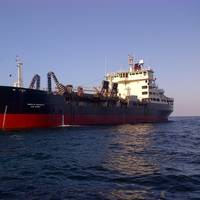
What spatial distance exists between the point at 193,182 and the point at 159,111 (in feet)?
172

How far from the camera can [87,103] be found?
153ft

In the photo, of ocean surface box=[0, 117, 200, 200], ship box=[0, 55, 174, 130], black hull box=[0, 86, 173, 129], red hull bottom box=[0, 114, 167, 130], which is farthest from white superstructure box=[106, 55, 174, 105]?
ocean surface box=[0, 117, 200, 200]

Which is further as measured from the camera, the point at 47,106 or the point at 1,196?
the point at 47,106

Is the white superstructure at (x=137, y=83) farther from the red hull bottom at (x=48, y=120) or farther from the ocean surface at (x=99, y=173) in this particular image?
the ocean surface at (x=99, y=173)

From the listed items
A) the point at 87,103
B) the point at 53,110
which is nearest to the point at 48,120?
the point at 53,110

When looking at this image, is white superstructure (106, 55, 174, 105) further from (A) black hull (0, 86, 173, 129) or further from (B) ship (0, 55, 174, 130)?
(A) black hull (0, 86, 173, 129)

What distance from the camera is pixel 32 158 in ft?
58.5

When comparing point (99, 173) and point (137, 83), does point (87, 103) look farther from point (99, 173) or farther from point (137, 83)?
point (99, 173)

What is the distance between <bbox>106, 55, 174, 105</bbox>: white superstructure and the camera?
61.0 meters

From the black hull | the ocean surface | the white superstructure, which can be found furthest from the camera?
the white superstructure

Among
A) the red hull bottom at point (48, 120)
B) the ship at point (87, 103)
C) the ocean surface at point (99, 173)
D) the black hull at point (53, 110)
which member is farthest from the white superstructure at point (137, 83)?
the ocean surface at point (99, 173)

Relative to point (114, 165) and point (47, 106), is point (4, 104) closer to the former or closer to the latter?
point (47, 106)

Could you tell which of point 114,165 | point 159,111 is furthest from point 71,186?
point 159,111

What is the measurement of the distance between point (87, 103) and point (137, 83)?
1782 cm
